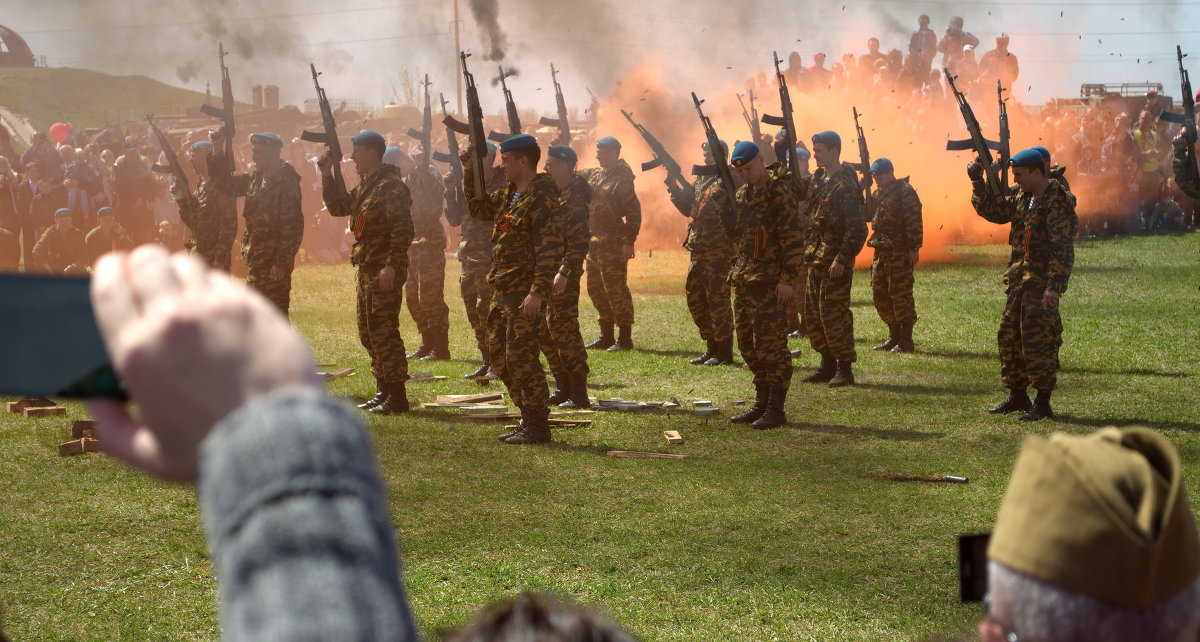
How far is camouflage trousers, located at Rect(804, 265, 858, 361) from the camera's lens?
1205 cm

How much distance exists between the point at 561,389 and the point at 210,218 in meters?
5.87

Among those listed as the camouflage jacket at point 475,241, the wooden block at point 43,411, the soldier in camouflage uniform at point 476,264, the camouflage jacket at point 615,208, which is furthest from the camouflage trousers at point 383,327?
the camouflage jacket at point 615,208

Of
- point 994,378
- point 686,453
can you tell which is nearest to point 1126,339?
point 994,378

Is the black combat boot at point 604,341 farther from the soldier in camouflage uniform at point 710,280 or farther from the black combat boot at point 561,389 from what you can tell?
the black combat boot at point 561,389

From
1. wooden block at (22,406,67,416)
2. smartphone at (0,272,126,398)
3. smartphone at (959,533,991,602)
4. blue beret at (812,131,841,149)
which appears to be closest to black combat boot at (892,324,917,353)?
blue beret at (812,131,841,149)

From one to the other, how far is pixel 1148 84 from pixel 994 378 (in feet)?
71.4

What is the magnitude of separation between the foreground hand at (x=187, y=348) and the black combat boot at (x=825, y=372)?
38.4 feet

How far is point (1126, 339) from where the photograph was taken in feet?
46.7

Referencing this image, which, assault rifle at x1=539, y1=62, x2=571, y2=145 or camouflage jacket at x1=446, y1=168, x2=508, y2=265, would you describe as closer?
camouflage jacket at x1=446, y1=168, x2=508, y2=265

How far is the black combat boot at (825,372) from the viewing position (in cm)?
1230

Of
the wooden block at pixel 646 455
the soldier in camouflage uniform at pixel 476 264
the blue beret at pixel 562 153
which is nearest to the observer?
the wooden block at pixel 646 455

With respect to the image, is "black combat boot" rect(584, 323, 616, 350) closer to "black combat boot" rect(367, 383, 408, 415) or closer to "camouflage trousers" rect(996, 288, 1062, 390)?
"black combat boot" rect(367, 383, 408, 415)

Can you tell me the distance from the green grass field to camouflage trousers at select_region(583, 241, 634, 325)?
103cm

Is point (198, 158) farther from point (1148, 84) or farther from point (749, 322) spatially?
point (1148, 84)
